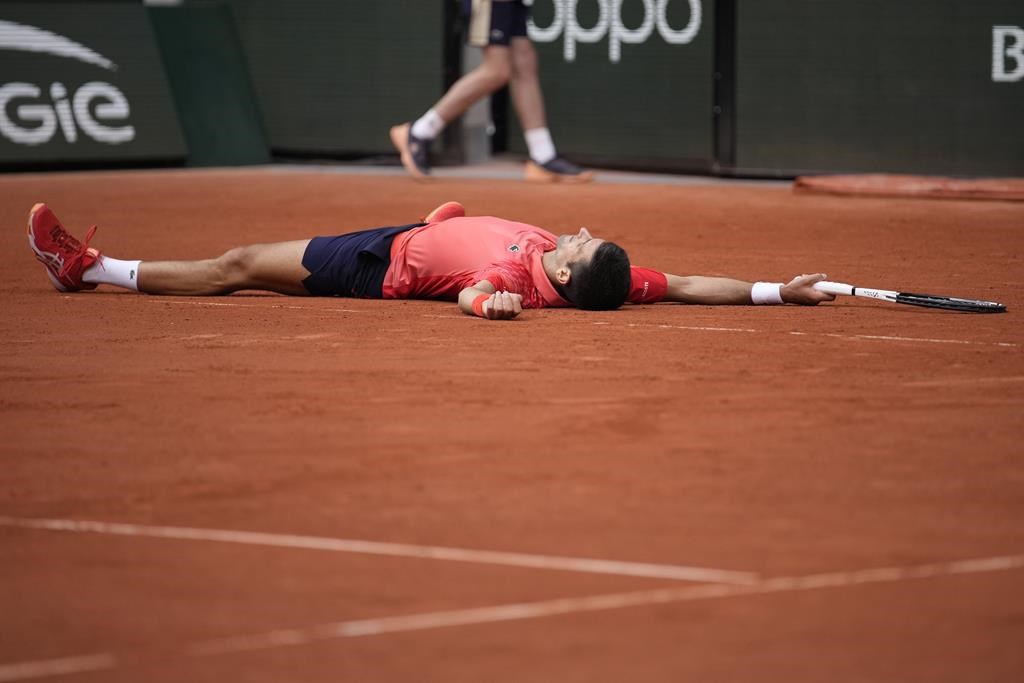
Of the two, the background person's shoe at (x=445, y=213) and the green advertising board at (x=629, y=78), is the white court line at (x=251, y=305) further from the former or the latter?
the green advertising board at (x=629, y=78)

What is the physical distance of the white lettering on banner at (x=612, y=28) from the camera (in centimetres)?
1420

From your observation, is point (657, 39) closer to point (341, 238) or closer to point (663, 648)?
point (341, 238)

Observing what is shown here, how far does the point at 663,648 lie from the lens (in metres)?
3.15

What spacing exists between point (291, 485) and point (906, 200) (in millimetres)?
8913

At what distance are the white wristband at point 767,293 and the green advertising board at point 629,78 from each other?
720 centimetres

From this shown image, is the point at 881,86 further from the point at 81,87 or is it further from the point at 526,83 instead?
the point at 81,87

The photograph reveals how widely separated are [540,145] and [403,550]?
10044 mm

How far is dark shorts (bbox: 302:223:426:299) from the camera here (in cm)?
732

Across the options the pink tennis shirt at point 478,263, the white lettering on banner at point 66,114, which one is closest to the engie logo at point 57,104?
the white lettering on banner at point 66,114

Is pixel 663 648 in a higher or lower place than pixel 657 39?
higher

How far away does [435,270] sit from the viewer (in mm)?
7258

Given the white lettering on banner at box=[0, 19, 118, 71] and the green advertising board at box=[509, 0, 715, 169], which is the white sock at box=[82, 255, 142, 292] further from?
the green advertising board at box=[509, 0, 715, 169]

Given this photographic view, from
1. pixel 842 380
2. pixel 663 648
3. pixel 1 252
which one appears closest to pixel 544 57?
pixel 1 252

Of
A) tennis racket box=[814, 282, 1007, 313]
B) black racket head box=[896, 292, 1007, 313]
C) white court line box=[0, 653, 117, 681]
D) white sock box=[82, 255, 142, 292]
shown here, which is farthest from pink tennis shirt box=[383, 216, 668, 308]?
white court line box=[0, 653, 117, 681]
